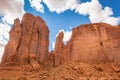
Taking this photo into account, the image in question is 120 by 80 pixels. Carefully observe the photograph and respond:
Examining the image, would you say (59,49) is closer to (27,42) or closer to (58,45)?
(58,45)

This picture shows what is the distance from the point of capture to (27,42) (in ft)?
342

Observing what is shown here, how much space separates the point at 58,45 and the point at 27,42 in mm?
14666

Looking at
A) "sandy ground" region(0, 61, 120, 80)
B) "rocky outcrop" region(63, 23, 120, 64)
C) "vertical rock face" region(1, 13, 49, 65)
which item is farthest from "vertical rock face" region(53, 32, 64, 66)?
"sandy ground" region(0, 61, 120, 80)

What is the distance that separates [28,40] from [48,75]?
918 inches

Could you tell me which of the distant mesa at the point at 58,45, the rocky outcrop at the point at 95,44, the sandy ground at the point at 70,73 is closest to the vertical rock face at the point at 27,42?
the distant mesa at the point at 58,45

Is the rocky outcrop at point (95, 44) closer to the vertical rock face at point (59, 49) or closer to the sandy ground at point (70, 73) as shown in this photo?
the sandy ground at point (70, 73)

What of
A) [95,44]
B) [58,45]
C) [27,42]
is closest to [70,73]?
[95,44]

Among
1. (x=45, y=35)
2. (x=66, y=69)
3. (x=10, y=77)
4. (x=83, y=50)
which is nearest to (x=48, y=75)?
(x=66, y=69)

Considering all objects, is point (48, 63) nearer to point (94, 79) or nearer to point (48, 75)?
point (48, 75)

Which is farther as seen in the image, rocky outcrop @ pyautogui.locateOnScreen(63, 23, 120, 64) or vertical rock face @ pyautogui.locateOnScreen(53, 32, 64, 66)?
vertical rock face @ pyautogui.locateOnScreen(53, 32, 64, 66)

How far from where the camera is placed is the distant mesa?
95250mm

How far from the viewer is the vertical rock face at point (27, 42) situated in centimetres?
9850

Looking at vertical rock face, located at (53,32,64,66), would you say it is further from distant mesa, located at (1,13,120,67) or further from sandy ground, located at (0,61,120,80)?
sandy ground, located at (0,61,120,80)

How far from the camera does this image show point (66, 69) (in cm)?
8750
